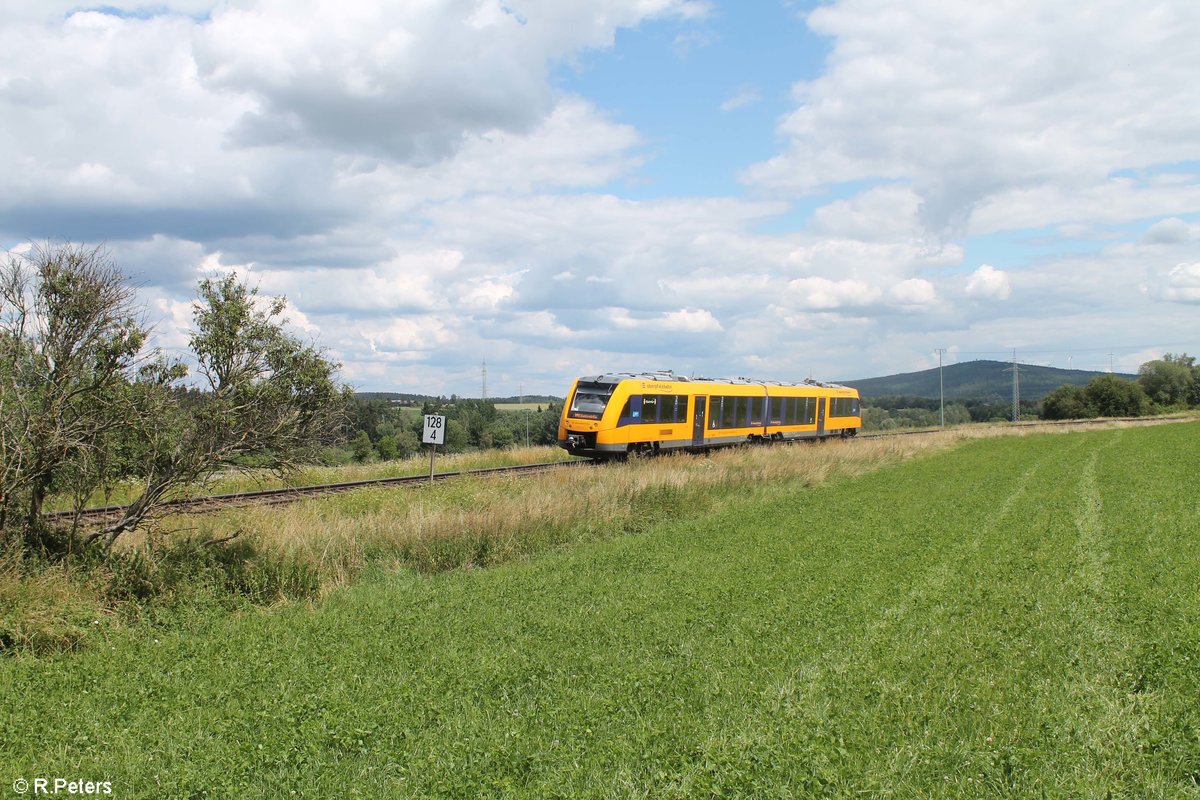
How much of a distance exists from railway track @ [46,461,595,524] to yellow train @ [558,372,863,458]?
2037 millimetres

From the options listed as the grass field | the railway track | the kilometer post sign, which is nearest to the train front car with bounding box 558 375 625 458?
the railway track

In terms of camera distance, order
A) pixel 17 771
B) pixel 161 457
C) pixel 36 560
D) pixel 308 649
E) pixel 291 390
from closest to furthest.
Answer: pixel 17 771
pixel 308 649
pixel 36 560
pixel 161 457
pixel 291 390

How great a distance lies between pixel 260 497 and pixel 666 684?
11.7 metres

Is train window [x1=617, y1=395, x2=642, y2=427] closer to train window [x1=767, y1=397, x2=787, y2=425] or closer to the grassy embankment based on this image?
the grassy embankment

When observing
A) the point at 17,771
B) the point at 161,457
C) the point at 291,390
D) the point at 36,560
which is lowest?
the point at 17,771

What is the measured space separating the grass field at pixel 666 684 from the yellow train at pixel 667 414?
41.4 ft

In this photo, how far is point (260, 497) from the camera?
51.5 feet

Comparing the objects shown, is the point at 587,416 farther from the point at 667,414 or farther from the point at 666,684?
the point at 666,684

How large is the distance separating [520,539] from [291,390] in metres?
4.04

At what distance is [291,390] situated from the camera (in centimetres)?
1068

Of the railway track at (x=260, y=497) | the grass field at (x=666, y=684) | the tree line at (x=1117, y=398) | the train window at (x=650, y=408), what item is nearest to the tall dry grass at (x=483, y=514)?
the railway track at (x=260, y=497)

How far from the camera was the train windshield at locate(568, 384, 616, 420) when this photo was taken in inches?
945

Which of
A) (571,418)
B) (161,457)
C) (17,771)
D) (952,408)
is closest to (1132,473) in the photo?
(571,418)

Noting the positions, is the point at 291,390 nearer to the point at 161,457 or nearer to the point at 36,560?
the point at 161,457
